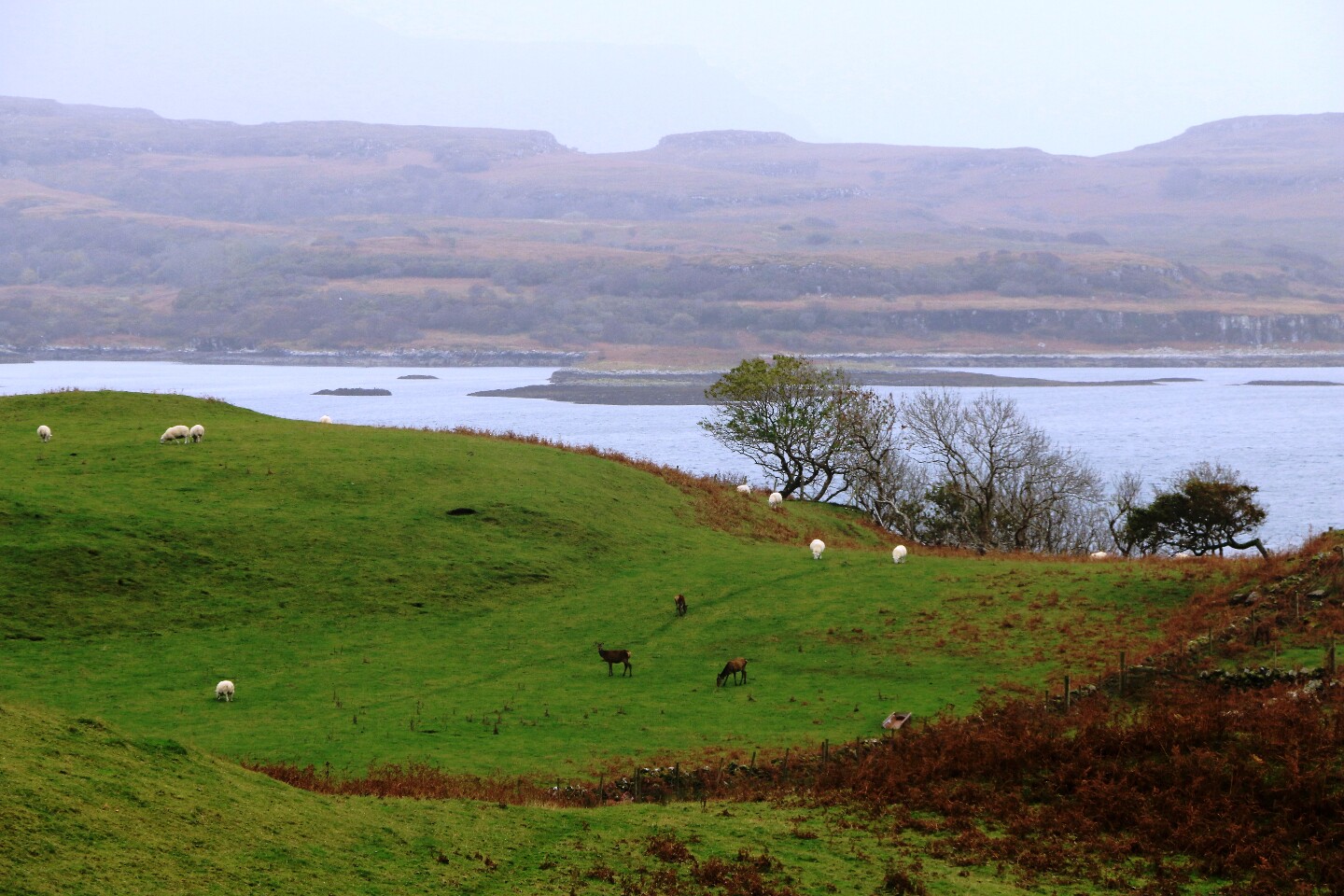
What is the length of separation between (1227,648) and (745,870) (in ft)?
52.0

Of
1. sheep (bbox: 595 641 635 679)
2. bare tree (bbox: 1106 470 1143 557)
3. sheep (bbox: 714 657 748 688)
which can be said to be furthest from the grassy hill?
bare tree (bbox: 1106 470 1143 557)

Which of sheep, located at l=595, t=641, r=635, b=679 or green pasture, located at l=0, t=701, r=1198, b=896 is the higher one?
green pasture, located at l=0, t=701, r=1198, b=896

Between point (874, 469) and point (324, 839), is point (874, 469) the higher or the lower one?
the lower one

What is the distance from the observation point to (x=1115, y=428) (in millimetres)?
180125

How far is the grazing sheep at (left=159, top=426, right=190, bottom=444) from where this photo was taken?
4512cm

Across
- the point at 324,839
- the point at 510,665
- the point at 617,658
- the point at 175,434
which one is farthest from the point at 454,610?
the point at 324,839

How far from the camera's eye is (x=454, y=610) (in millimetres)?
35406

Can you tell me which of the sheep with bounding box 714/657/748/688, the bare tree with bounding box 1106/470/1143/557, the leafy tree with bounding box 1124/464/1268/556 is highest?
the leafy tree with bounding box 1124/464/1268/556

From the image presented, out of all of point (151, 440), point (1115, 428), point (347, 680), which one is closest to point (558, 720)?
point (347, 680)

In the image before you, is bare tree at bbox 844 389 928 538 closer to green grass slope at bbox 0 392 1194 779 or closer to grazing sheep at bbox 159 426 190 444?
green grass slope at bbox 0 392 1194 779

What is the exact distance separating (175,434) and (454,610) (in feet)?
57.1

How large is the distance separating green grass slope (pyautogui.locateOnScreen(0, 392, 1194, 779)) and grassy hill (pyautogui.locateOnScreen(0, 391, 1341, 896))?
0.14 meters

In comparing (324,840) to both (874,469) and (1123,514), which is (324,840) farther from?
(1123,514)

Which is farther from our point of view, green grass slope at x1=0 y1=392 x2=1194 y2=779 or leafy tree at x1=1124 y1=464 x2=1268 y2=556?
leafy tree at x1=1124 y1=464 x2=1268 y2=556
